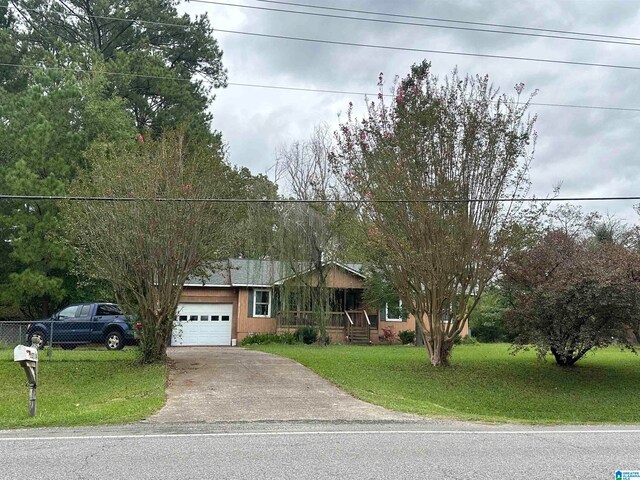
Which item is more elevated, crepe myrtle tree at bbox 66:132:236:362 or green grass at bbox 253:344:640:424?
crepe myrtle tree at bbox 66:132:236:362

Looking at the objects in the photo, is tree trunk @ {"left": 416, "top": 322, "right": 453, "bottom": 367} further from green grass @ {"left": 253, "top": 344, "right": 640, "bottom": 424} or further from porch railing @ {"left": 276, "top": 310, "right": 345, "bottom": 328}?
porch railing @ {"left": 276, "top": 310, "right": 345, "bottom": 328}

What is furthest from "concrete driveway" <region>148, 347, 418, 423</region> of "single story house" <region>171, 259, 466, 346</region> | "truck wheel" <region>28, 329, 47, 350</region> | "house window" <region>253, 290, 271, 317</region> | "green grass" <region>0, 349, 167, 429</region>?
"house window" <region>253, 290, 271, 317</region>

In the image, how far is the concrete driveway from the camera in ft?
34.2

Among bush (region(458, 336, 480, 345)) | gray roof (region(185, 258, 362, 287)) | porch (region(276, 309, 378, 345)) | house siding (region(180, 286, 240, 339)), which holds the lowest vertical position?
bush (region(458, 336, 480, 345))

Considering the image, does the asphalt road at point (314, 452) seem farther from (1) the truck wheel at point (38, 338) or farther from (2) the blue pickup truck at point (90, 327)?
(2) the blue pickup truck at point (90, 327)

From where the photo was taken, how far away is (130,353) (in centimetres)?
1919

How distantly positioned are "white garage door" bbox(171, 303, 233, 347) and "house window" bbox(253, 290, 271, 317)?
4.19 ft

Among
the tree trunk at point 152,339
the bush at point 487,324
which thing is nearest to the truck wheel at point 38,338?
the tree trunk at point 152,339

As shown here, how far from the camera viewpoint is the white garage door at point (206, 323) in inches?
1174

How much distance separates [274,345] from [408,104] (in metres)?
14.3

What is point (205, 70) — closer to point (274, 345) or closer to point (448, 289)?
point (274, 345)

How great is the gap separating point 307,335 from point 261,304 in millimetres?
3258

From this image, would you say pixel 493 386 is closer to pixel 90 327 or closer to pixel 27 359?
pixel 27 359

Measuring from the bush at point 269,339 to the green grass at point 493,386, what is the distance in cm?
697
